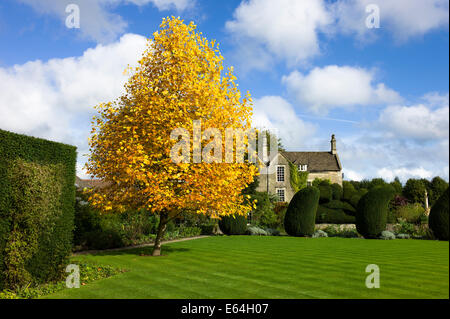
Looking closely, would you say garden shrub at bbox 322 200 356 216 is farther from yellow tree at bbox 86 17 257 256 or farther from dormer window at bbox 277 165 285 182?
yellow tree at bbox 86 17 257 256

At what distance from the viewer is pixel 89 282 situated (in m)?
9.91

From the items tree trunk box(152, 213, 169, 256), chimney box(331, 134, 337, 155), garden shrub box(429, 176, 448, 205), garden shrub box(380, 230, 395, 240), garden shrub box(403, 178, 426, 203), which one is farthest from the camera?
chimney box(331, 134, 337, 155)

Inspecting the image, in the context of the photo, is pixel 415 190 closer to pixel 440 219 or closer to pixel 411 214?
pixel 411 214

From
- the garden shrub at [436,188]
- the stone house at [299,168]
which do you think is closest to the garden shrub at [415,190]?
the garden shrub at [436,188]

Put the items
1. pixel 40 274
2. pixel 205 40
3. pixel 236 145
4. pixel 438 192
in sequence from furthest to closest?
1. pixel 438 192
2. pixel 205 40
3. pixel 236 145
4. pixel 40 274

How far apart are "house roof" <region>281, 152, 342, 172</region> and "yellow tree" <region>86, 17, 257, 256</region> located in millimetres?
35336

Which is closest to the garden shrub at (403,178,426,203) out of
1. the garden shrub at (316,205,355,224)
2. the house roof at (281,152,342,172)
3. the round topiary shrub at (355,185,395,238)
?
the house roof at (281,152,342,172)

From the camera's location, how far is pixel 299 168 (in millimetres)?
49125

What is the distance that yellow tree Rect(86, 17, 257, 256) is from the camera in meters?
12.9

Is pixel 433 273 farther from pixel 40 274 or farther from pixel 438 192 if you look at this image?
pixel 438 192

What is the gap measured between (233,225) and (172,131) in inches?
661

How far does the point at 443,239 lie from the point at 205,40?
21.1 metres
